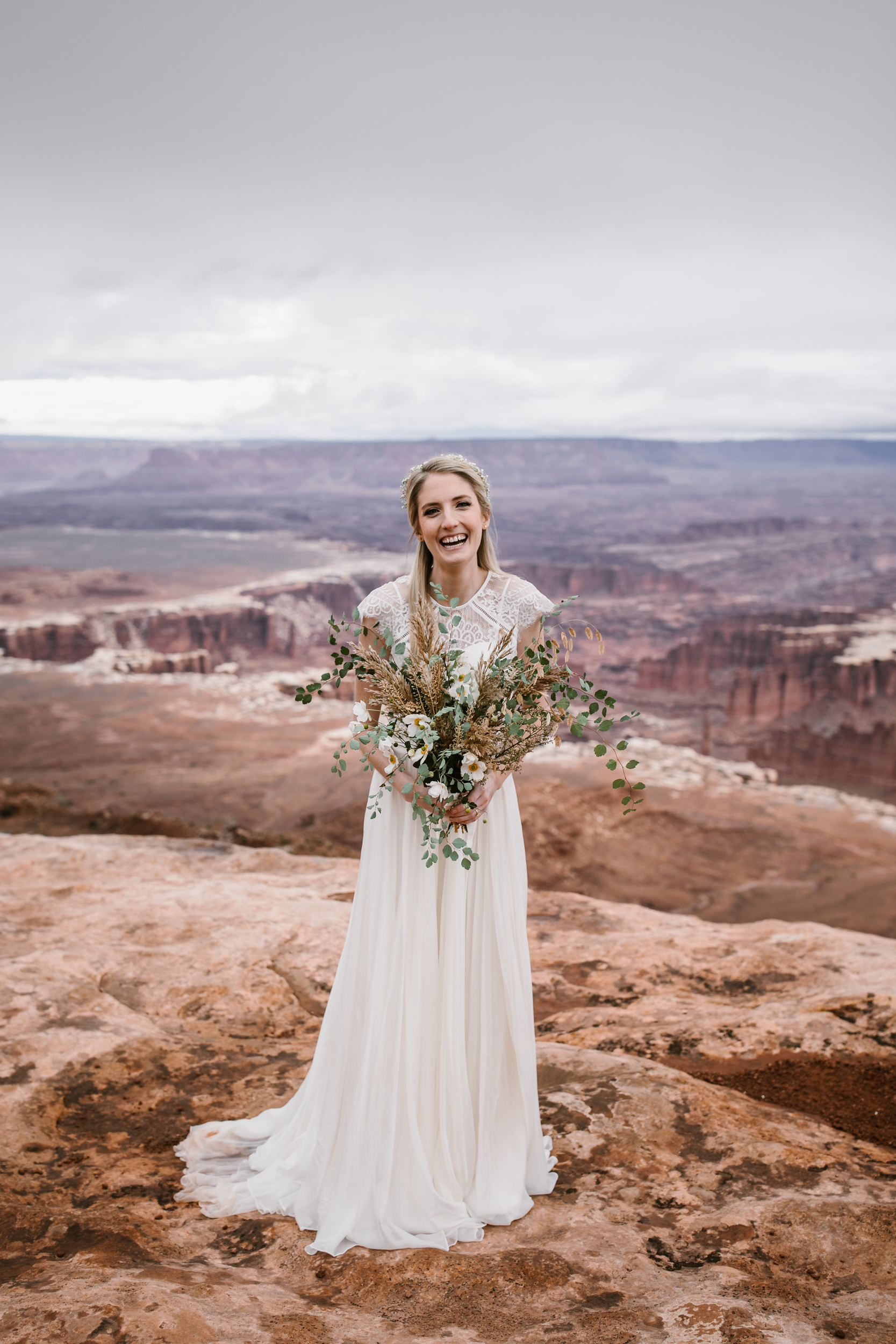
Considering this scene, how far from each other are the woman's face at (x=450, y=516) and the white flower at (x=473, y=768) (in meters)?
0.73

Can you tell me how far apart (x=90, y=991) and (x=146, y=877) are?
2591 mm

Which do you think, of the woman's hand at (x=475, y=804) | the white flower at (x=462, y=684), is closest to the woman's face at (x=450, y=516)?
the white flower at (x=462, y=684)

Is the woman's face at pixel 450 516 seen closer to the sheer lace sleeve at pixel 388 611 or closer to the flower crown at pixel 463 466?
the flower crown at pixel 463 466

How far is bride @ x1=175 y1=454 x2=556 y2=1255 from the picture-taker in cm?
280

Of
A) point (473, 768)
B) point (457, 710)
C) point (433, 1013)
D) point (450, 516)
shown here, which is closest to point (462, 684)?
point (457, 710)

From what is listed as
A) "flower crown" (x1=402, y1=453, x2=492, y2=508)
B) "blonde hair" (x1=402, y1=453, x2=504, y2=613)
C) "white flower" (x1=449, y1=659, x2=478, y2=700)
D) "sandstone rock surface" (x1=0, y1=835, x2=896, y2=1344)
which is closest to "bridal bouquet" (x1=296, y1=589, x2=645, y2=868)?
"white flower" (x1=449, y1=659, x2=478, y2=700)

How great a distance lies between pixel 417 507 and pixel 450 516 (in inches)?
6.7

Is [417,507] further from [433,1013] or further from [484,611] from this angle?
[433,1013]

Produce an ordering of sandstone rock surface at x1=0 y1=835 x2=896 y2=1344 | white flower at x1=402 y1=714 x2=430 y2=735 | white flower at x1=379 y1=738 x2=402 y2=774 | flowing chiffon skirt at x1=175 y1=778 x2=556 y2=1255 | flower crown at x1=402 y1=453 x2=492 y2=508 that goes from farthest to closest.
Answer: flower crown at x1=402 y1=453 x2=492 y2=508, flowing chiffon skirt at x1=175 y1=778 x2=556 y2=1255, white flower at x1=379 y1=738 x2=402 y2=774, white flower at x1=402 y1=714 x2=430 y2=735, sandstone rock surface at x1=0 y1=835 x2=896 y2=1344

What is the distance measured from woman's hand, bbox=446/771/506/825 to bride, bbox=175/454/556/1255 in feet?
0.24

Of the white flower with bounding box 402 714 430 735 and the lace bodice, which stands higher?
the lace bodice

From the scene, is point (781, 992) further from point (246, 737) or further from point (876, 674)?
point (876, 674)

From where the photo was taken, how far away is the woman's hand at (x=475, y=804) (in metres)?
2.65

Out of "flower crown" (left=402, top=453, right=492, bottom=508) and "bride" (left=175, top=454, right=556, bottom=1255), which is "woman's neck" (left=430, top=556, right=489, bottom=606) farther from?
"flower crown" (left=402, top=453, right=492, bottom=508)
